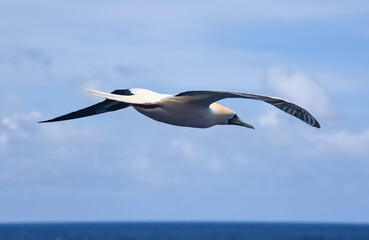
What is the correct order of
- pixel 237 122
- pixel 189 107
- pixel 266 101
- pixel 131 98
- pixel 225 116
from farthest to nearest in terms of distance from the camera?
pixel 237 122 < pixel 225 116 < pixel 131 98 < pixel 189 107 < pixel 266 101

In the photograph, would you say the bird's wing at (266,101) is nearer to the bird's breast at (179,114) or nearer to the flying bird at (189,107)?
the flying bird at (189,107)

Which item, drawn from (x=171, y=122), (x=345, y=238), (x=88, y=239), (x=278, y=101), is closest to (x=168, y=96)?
(x=171, y=122)

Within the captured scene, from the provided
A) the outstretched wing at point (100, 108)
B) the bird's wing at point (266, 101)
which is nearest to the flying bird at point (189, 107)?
the bird's wing at point (266, 101)

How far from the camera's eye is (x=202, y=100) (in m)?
12.1

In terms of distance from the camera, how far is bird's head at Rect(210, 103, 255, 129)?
1294 cm

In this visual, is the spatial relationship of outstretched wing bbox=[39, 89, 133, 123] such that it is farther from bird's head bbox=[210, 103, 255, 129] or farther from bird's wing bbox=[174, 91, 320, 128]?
bird's wing bbox=[174, 91, 320, 128]

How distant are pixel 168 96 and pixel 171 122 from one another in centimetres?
51

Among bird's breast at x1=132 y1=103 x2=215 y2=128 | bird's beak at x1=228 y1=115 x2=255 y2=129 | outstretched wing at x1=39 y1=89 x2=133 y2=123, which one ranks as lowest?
bird's breast at x1=132 y1=103 x2=215 y2=128

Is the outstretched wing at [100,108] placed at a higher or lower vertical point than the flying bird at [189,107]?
higher

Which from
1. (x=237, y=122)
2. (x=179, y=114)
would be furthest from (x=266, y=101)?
(x=237, y=122)

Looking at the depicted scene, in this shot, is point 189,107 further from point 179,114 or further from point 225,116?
point 225,116

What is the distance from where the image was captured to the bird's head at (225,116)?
12938 millimetres

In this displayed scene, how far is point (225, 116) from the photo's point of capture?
43.1ft

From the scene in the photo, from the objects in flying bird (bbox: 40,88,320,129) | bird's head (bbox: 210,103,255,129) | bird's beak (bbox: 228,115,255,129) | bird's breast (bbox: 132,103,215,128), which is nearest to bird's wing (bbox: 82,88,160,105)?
flying bird (bbox: 40,88,320,129)
